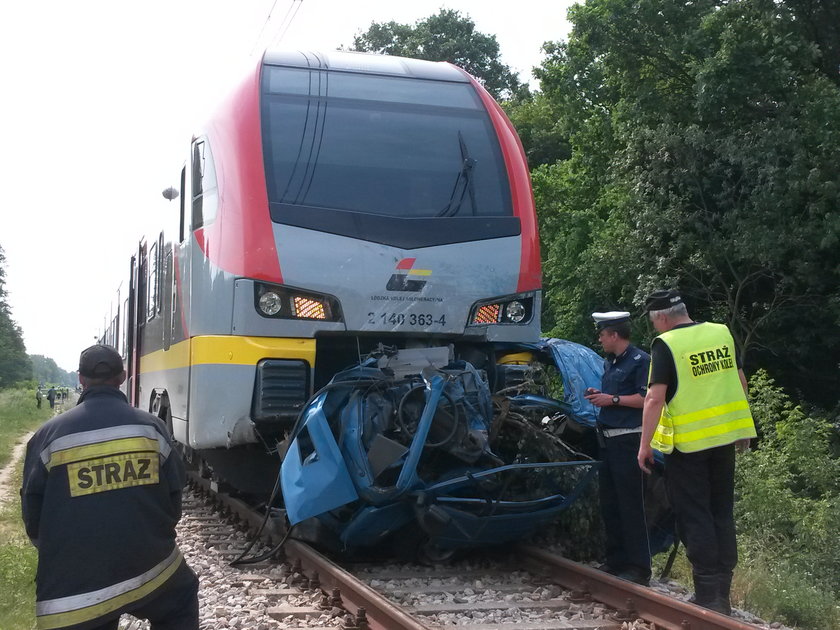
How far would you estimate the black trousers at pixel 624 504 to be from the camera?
5785 mm

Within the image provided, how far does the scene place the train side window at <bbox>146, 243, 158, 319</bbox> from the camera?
9008 mm

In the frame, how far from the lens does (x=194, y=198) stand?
693 centimetres

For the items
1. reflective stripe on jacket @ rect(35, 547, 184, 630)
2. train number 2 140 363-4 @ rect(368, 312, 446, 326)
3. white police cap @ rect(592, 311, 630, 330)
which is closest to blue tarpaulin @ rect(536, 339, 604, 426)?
white police cap @ rect(592, 311, 630, 330)

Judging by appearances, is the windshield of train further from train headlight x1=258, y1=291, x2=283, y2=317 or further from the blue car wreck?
the blue car wreck

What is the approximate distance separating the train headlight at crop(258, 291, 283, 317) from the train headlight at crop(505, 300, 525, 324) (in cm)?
160

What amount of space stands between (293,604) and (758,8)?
47.3 feet

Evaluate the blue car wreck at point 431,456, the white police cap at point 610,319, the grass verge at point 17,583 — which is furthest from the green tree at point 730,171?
the grass verge at point 17,583

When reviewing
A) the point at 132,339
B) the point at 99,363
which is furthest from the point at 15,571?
the point at 132,339

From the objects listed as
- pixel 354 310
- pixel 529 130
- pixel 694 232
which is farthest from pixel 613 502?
pixel 529 130

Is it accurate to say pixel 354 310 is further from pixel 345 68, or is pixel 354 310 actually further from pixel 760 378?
pixel 760 378

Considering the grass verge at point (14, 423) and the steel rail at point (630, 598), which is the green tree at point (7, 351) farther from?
the steel rail at point (630, 598)

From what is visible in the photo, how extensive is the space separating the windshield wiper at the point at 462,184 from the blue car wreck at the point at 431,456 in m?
1.02

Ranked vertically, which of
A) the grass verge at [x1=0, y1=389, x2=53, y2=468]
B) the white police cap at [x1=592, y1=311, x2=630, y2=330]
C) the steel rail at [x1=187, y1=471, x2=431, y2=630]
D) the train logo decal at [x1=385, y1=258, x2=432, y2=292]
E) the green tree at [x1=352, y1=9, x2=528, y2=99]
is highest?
the green tree at [x1=352, y1=9, x2=528, y2=99]

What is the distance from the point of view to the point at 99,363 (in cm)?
367
